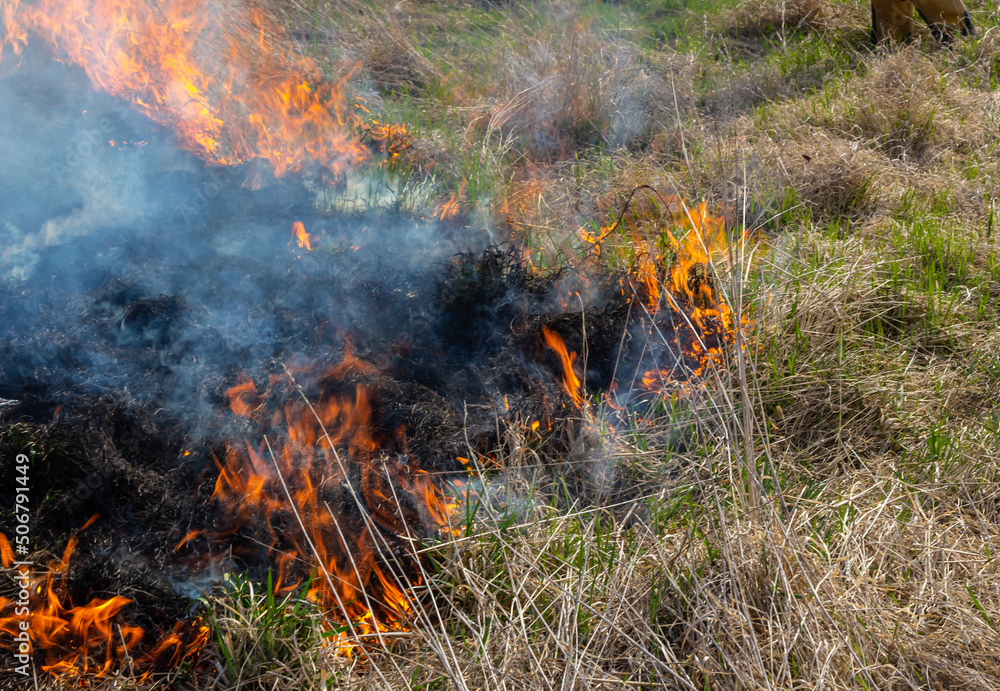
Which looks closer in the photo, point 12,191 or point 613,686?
point 613,686

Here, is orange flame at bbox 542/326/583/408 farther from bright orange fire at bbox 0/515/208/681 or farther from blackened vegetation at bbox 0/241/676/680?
bright orange fire at bbox 0/515/208/681

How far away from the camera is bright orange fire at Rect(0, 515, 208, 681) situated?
1851 millimetres

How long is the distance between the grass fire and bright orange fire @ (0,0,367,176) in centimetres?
2

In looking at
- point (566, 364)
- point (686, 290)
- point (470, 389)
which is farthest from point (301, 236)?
point (686, 290)

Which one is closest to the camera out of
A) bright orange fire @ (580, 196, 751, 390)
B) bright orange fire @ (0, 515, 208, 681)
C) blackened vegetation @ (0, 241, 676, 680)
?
bright orange fire @ (0, 515, 208, 681)

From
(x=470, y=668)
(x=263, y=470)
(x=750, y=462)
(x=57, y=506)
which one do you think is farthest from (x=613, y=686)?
(x=57, y=506)

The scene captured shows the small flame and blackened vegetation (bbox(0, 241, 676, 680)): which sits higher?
the small flame

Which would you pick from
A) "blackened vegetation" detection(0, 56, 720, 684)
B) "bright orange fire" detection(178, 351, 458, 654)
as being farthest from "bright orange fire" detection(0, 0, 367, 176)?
"bright orange fire" detection(178, 351, 458, 654)

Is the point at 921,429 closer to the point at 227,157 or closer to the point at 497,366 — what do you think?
the point at 497,366

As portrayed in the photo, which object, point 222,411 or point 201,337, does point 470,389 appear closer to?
point 222,411

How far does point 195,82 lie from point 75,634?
3.49m

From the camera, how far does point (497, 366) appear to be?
2729mm

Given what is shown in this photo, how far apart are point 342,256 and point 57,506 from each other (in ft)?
4.86

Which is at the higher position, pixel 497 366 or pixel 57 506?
pixel 57 506
